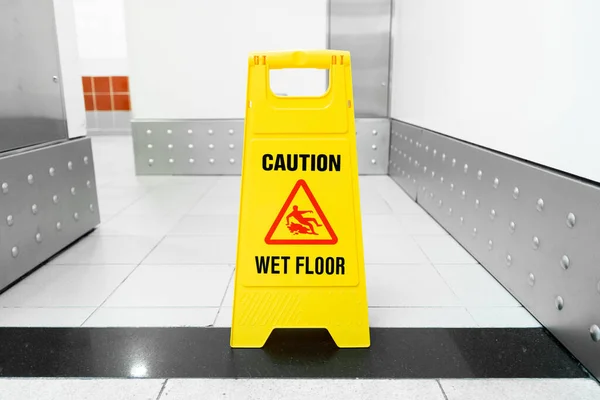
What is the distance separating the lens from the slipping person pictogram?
4.70 ft

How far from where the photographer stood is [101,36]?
26.1 ft

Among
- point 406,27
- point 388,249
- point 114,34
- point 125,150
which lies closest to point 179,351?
point 388,249

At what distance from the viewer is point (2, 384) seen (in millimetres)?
1314

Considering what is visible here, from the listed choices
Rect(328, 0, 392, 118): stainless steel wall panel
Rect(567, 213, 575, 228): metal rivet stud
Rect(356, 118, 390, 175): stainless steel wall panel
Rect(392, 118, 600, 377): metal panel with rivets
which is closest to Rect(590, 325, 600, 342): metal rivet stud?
Rect(392, 118, 600, 377): metal panel with rivets

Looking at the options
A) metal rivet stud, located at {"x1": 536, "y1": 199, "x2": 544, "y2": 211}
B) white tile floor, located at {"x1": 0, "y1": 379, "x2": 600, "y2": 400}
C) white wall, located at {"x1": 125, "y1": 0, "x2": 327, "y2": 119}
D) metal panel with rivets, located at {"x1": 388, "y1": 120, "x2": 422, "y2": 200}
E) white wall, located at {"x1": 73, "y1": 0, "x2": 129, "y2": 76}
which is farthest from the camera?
white wall, located at {"x1": 73, "y1": 0, "x2": 129, "y2": 76}

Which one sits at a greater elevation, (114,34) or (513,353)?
(114,34)

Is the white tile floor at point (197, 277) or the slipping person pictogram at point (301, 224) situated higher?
the slipping person pictogram at point (301, 224)

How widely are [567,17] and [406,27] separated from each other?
2311mm

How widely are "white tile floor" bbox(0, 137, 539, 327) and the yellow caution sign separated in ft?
0.79

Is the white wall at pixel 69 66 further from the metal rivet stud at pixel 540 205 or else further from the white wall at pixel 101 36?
the white wall at pixel 101 36

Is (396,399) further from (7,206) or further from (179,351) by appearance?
(7,206)

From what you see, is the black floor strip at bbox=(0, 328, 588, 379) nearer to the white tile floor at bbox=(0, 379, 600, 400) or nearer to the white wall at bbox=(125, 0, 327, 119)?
the white tile floor at bbox=(0, 379, 600, 400)

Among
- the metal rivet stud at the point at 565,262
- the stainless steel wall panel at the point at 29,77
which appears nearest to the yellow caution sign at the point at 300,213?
the metal rivet stud at the point at 565,262

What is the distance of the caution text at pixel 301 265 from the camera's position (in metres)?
1.45
